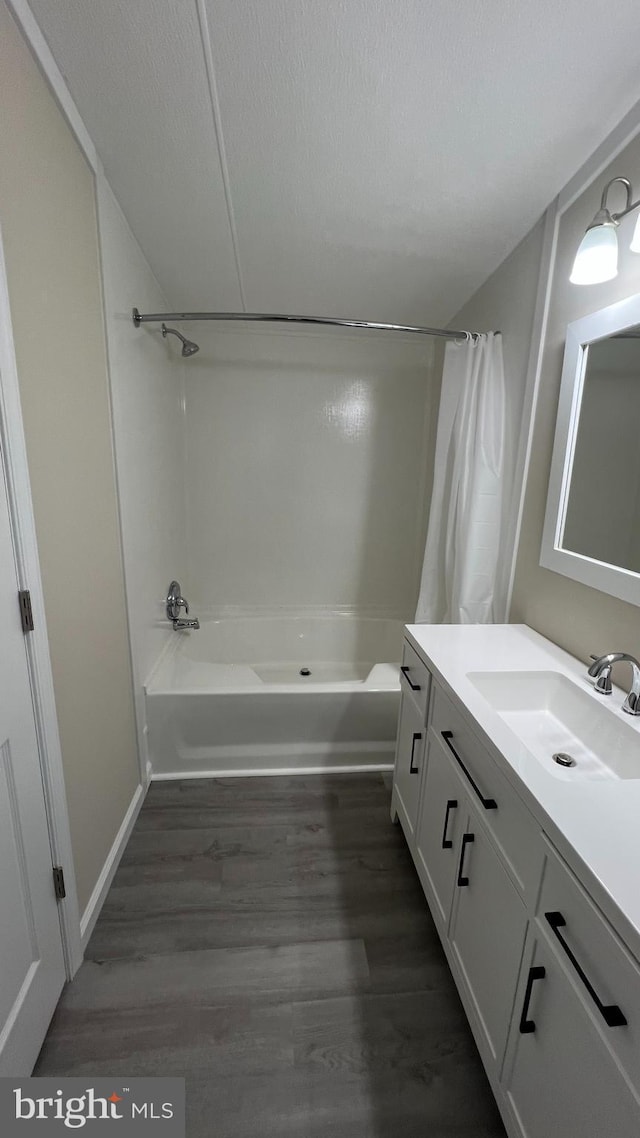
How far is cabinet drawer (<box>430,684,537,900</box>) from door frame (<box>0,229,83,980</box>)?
1.02 metres

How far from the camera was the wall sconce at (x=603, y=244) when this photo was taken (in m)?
1.11

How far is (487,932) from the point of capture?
98 cm

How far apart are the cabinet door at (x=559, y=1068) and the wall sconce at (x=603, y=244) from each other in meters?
1.51

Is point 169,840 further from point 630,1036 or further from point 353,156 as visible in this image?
point 353,156

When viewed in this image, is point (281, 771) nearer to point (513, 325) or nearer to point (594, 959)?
point (594, 959)

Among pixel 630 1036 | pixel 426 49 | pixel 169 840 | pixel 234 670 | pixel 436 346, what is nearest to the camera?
pixel 630 1036

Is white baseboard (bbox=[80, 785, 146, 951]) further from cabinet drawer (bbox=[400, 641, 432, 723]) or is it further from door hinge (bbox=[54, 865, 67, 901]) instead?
cabinet drawer (bbox=[400, 641, 432, 723])

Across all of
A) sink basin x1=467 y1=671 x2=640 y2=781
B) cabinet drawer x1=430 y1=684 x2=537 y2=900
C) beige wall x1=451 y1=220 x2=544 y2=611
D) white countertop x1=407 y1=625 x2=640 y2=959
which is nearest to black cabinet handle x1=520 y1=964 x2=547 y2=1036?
cabinet drawer x1=430 y1=684 x2=537 y2=900

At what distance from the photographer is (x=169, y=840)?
1709mm

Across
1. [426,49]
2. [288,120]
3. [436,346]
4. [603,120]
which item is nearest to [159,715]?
[288,120]

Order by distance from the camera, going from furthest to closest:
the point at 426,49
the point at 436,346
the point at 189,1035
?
the point at 436,346
the point at 189,1035
the point at 426,49

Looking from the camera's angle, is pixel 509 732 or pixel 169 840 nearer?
pixel 509 732

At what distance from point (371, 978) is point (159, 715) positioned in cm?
121

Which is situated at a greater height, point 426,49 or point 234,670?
point 426,49
